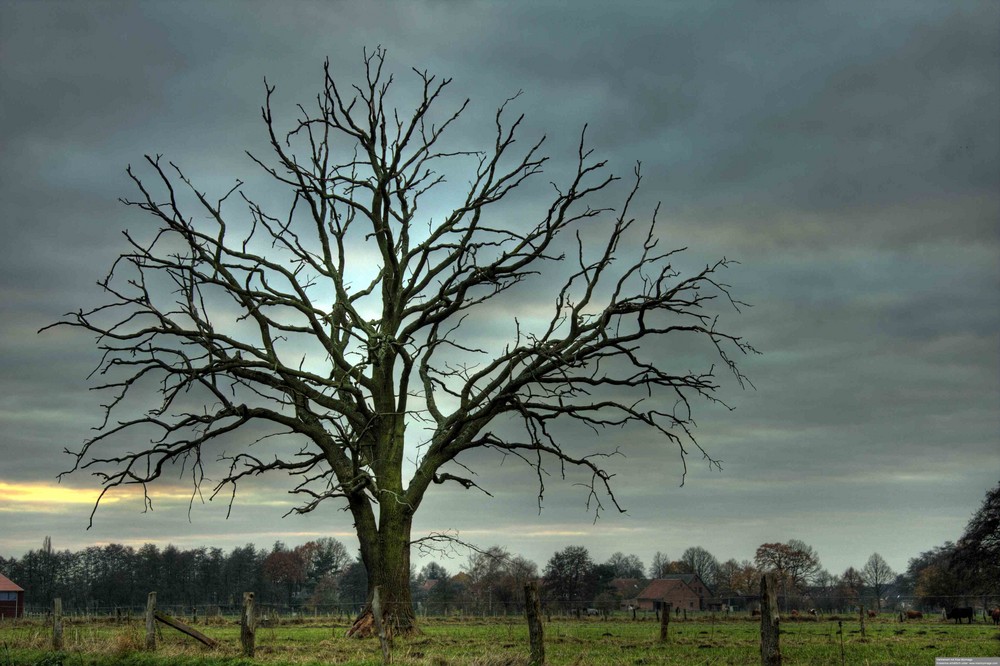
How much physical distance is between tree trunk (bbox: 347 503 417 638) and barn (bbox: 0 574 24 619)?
65.9 meters

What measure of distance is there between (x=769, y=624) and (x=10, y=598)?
266 feet

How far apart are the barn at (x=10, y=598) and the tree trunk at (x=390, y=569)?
2593 inches

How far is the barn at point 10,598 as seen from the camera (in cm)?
7362

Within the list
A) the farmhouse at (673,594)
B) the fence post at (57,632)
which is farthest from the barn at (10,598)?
the farmhouse at (673,594)

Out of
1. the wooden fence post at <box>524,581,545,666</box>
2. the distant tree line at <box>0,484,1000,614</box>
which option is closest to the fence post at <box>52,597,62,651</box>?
the wooden fence post at <box>524,581,545,666</box>

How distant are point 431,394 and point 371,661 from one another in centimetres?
1029

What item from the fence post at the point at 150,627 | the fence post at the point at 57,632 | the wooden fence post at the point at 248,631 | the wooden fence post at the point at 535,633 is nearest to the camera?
the wooden fence post at the point at 535,633

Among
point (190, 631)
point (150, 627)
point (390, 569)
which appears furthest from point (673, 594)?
point (150, 627)

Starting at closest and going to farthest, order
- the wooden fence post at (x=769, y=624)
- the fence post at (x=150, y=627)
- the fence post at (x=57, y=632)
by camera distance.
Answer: the wooden fence post at (x=769, y=624), the fence post at (x=150, y=627), the fence post at (x=57, y=632)

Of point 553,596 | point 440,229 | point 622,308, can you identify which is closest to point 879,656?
point 622,308

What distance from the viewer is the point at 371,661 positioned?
49.0ft

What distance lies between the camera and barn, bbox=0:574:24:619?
A: 73.6 m

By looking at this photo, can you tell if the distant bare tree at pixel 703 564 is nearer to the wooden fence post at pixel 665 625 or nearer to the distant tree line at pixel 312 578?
the distant tree line at pixel 312 578

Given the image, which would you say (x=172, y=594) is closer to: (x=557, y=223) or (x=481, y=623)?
(x=481, y=623)
